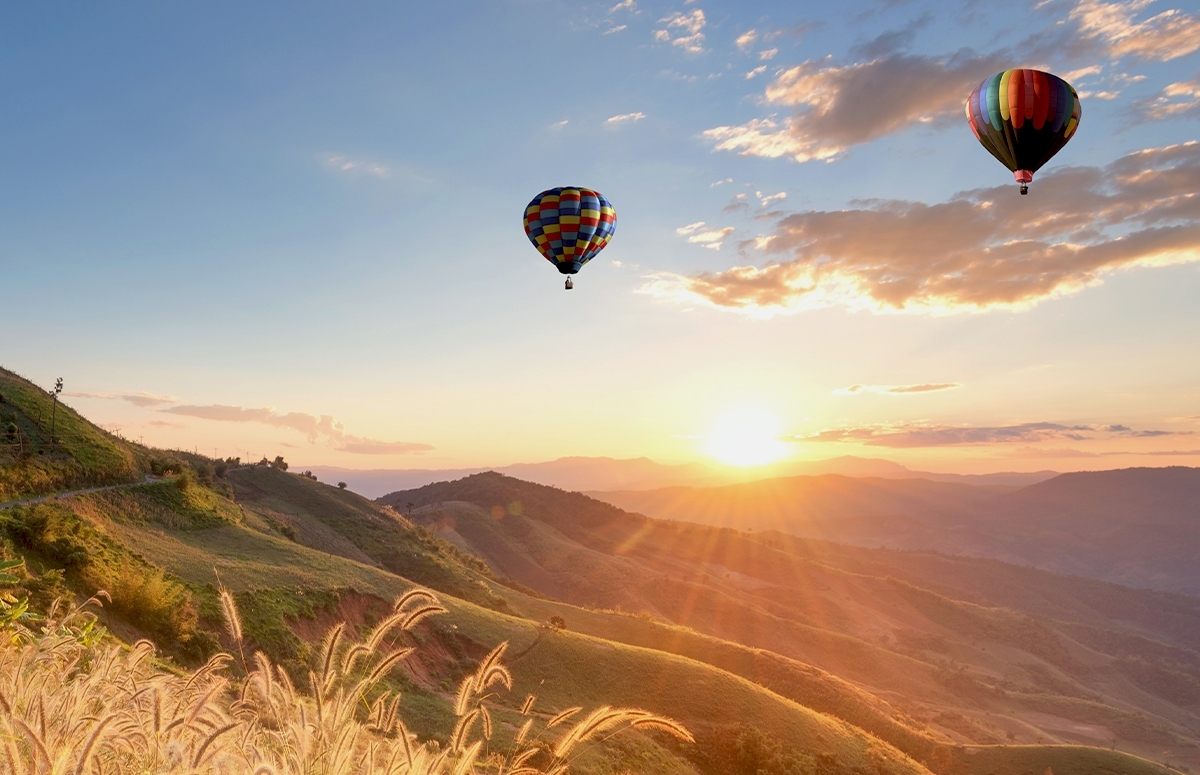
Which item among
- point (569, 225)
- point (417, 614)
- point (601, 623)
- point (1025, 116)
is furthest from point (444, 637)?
point (1025, 116)

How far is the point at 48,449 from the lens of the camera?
135ft

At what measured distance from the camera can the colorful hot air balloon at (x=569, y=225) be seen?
5125 centimetres

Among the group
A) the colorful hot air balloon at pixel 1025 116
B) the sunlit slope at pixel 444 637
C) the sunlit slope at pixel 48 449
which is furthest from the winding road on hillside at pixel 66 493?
the colorful hot air balloon at pixel 1025 116

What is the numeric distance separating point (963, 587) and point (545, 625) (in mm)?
149163

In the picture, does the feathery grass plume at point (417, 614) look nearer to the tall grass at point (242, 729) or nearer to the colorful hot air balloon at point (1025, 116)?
the tall grass at point (242, 729)

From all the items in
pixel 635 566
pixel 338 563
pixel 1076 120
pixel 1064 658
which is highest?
pixel 1076 120

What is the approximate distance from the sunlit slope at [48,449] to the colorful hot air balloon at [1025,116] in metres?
55.9

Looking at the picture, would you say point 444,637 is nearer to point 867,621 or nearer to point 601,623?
point 601,623

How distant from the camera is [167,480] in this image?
154 feet

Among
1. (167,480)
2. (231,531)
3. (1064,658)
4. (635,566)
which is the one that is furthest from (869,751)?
(1064,658)

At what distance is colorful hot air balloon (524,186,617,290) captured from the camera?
5125cm

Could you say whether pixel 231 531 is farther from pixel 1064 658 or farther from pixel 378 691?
pixel 1064 658

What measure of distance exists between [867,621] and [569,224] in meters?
86.5

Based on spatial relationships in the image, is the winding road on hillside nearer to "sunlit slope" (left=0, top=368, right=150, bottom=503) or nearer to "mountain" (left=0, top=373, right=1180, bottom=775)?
"mountain" (left=0, top=373, right=1180, bottom=775)
